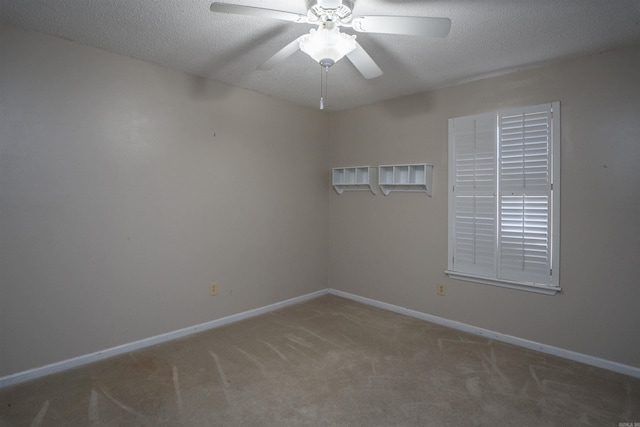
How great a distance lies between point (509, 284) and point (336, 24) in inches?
98.4

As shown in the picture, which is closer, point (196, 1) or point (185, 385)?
point (196, 1)

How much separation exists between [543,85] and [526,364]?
2.18m

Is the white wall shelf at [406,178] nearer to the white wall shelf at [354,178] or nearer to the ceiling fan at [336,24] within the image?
the white wall shelf at [354,178]

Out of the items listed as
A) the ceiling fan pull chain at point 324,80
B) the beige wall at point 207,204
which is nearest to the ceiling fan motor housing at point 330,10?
the ceiling fan pull chain at point 324,80

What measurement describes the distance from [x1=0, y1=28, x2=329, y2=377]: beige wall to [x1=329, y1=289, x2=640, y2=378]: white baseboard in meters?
1.27

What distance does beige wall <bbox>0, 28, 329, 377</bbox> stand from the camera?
2.30 m

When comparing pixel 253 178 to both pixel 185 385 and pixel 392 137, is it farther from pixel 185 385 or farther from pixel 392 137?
pixel 185 385

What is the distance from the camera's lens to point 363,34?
232cm

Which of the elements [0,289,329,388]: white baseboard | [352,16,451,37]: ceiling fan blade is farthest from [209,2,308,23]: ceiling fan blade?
[0,289,329,388]: white baseboard

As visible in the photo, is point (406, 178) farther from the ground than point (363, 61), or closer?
closer

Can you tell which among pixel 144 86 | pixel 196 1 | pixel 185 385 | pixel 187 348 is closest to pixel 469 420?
pixel 185 385

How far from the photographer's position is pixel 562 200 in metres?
2.71

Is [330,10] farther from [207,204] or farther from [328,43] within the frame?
[207,204]

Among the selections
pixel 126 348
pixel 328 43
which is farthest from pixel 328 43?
pixel 126 348
